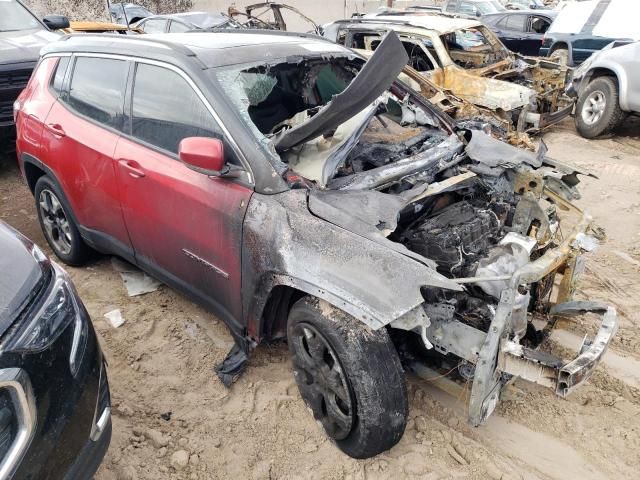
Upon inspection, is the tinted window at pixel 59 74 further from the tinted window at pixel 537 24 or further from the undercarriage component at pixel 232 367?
the tinted window at pixel 537 24

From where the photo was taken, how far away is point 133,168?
3.00m

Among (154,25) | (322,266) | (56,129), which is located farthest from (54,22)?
(322,266)

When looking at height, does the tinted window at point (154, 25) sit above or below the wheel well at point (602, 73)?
below

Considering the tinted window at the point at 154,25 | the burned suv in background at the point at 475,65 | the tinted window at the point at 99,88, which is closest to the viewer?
the tinted window at the point at 99,88

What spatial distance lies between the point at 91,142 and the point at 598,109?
7.32 m

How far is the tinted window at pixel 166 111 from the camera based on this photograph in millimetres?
2707

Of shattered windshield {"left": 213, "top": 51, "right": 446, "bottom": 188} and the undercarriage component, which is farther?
the undercarriage component

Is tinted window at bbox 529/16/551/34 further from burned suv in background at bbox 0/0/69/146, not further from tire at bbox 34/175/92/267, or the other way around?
tire at bbox 34/175/92/267

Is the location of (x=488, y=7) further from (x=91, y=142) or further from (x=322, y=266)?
(x=322, y=266)

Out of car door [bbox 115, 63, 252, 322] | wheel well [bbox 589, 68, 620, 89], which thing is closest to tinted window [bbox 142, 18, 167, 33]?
wheel well [bbox 589, 68, 620, 89]

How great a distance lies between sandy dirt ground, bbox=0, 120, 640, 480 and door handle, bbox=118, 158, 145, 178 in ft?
3.71

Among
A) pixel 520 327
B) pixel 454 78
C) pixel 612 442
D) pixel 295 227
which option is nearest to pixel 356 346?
pixel 295 227

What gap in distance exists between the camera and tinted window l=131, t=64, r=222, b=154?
2.71 m

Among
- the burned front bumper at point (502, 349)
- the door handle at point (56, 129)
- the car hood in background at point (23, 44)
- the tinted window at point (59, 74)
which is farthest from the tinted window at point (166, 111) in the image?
the car hood in background at point (23, 44)
